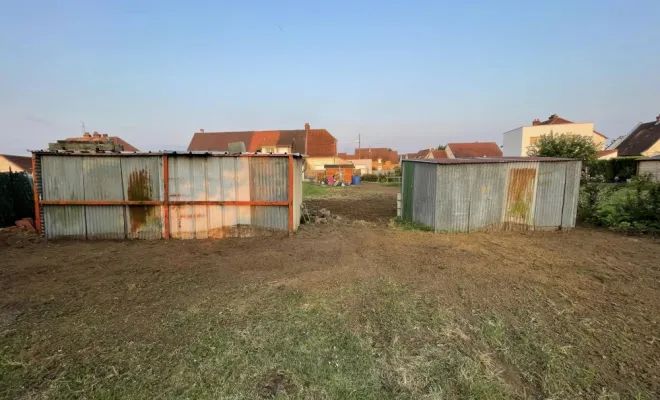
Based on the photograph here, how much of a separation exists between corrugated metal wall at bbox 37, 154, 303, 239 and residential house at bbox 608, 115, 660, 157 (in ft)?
139

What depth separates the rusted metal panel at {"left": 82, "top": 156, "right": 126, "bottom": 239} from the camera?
7.90 meters

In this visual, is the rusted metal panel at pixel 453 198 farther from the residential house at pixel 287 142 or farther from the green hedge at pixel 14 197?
the residential house at pixel 287 142

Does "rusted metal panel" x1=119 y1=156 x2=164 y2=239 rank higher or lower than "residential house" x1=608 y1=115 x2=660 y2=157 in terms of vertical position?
lower

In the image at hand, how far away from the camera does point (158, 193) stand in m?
8.08

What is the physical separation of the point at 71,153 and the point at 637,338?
37.2ft

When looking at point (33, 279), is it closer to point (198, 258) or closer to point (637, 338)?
point (198, 258)

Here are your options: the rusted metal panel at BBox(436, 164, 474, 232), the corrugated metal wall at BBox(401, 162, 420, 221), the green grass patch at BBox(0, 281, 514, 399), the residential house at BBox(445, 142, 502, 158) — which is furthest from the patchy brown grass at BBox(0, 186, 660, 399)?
the residential house at BBox(445, 142, 502, 158)

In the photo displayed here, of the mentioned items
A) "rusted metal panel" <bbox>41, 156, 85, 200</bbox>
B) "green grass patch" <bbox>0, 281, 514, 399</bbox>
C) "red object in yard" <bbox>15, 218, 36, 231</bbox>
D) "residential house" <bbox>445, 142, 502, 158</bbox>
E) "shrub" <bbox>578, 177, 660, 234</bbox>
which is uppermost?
"residential house" <bbox>445, 142, 502, 158</bbox>

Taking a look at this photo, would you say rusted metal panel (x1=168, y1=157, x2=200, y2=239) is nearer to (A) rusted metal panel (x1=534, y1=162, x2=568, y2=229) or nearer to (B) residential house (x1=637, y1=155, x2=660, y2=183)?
(A) rusted metal panel (x1=534, y1=162, x2=568, y2=229)

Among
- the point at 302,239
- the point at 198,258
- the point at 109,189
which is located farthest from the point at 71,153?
the point at 302,239

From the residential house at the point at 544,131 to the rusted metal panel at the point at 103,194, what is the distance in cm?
3872

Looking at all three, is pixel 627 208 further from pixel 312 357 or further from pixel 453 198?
pixel 312 357

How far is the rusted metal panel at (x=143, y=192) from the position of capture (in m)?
8.00

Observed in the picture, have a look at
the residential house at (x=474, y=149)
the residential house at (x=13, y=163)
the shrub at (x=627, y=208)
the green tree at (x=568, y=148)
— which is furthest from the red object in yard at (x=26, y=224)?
the residential house at (x=474, y=149)
